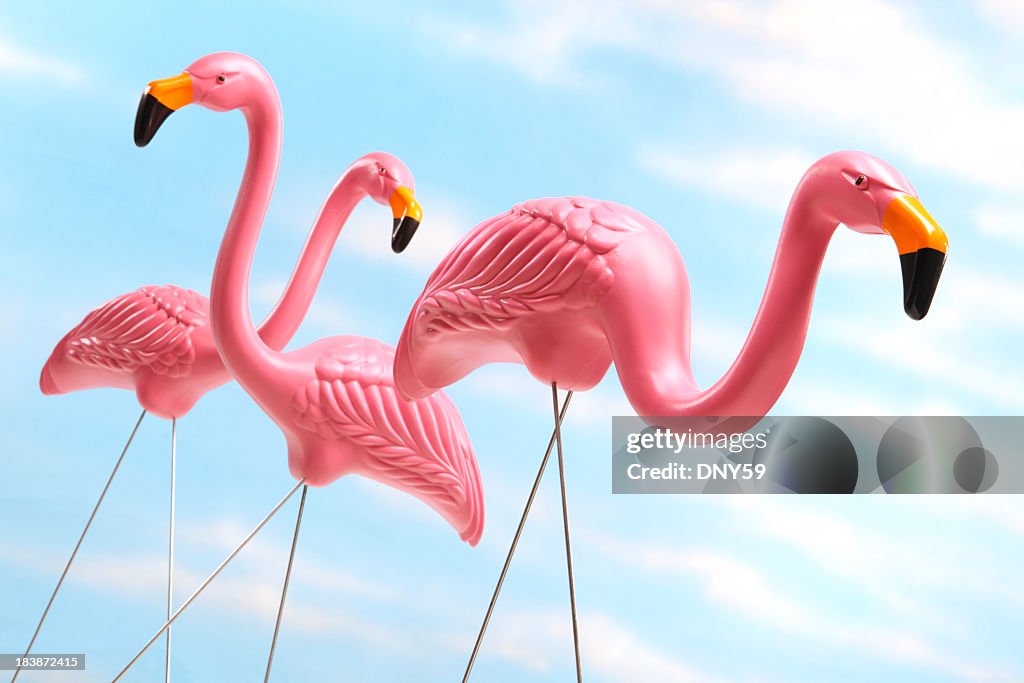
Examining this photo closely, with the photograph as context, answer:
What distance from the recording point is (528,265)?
4.37 feet

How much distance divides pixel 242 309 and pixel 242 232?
0.47 ft

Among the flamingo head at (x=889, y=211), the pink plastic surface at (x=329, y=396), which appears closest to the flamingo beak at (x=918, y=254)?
the flamingo head at (x=889, y=211)

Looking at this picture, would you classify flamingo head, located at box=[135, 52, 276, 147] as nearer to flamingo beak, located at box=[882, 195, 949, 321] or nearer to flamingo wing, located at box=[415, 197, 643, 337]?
flamingo wing, located at box=[415, 197, 643, 337]

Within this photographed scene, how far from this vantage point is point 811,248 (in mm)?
1092

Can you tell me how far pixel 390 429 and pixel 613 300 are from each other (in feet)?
2.32

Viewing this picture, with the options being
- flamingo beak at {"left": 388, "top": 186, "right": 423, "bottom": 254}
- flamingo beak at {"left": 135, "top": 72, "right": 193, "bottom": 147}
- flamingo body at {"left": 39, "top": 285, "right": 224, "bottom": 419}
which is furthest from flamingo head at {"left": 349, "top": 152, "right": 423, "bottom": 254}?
flamingo body at {"left": 39, "top": 285, "right": 224, "bottom": 419}

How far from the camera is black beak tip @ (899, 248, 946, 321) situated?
3.12 feet

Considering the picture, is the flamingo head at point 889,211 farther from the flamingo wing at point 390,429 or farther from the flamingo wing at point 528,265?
the flamingo wing at point 390,429

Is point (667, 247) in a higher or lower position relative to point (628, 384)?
higher

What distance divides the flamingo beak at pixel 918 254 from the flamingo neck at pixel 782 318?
4.3 inches

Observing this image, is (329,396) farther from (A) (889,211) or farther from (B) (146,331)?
(A) (889,211)

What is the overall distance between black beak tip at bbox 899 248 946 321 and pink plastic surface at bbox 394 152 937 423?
0.07 metres

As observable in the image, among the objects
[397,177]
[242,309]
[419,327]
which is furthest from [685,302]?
[242,309]

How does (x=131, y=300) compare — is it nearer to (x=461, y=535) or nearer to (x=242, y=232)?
(x=242, y=232)
